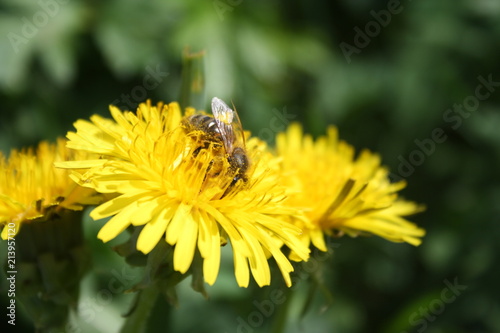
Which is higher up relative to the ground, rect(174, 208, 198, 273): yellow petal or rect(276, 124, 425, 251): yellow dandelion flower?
rect(174, 208, 198, 273): yellow petal

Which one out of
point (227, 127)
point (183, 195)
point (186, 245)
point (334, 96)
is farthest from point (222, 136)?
point (334, 96)

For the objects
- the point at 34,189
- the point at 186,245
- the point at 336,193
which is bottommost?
the point at 336,193

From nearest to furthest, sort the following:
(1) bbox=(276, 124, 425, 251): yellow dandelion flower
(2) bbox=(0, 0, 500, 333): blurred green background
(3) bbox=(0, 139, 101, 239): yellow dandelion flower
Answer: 1. (3) bbox=(0, 139, 101, 239): yellow dandelion flower
2. (1) bbox=(276, 124, 425, 251): yellow dandelion flower
3. (2) bbox=(0, 0, 500, 333): blurred green background

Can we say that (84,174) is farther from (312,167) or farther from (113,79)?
(113,79)

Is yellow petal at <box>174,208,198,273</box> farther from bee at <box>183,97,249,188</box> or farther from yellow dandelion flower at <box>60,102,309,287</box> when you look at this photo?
bee at <box>183,97,249,188</box>

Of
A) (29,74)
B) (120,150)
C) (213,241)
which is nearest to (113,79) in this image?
(29,74)

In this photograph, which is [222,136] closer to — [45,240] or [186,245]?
[186,245]

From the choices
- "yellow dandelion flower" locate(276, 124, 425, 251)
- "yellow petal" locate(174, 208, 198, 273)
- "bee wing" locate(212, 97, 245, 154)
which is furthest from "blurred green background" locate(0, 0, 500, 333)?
"yellow petal" locate(174, 208, 198, 273)

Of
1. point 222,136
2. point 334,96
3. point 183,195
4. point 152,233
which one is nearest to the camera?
point 152,233

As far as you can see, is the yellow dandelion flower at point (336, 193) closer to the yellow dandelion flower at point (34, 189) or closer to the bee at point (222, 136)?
the bee at point (222, 136)
